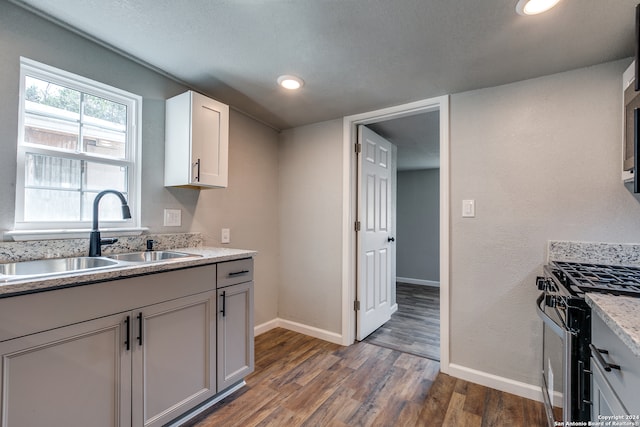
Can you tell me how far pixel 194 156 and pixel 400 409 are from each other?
206cm

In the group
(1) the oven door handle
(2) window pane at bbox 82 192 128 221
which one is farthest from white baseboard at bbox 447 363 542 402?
(2) window pane at bbox 82 192 128 221

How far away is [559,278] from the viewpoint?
141cm

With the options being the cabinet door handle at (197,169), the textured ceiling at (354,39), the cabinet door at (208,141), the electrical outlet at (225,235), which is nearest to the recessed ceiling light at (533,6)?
the textured ceiling at (354,39)

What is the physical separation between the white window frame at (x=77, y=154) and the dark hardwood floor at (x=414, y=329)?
2.30 m

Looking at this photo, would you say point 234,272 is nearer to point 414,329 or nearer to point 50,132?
point 50,132

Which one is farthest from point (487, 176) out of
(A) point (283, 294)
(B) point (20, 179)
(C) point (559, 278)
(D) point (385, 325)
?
(B) point (20, 179)

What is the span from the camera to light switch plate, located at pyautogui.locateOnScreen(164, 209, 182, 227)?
2102 millimetres

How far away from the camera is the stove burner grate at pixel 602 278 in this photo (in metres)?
1.09

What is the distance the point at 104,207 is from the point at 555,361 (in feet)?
9.03

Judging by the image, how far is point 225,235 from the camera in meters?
2.55

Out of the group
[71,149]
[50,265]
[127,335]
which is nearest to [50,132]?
[71,149]

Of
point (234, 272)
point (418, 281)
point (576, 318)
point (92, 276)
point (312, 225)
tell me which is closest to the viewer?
point (576, 318)

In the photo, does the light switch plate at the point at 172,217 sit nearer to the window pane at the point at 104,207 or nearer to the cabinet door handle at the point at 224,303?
the window pane at the point at 104,207

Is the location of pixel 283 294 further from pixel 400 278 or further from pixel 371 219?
pixel 400 278
